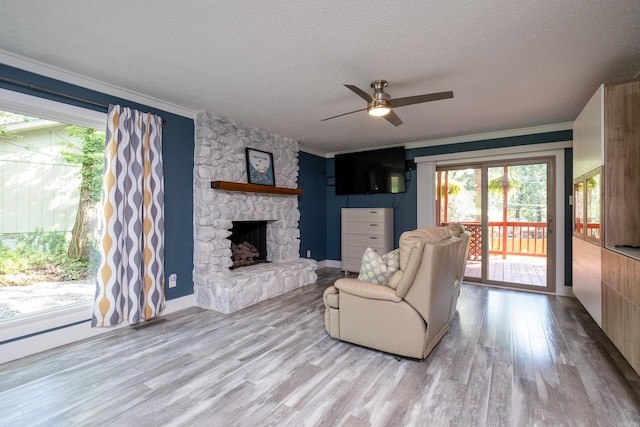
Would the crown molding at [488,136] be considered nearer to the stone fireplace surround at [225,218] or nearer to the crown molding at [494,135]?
the crown molding at [494,135]

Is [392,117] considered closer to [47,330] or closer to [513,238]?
→ [513,238]

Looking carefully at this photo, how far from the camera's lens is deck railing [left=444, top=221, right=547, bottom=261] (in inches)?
173

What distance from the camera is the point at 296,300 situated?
3.82m

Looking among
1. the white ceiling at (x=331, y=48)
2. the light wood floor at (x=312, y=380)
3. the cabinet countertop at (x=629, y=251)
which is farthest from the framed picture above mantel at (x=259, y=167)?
the cabinet countertop at (x=629, y=251)

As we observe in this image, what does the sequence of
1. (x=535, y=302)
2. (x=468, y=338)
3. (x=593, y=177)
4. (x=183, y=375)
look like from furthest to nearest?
(x=535, y=302)
(x=468, y=338)
(x=593, y=177)
(x=183, y=375)

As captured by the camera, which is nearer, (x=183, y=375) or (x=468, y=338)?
(x=183, y=375)

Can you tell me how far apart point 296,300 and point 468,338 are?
6.54 feet

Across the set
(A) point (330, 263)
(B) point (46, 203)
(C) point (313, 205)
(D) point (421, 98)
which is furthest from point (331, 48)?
(A) point (330, 263)

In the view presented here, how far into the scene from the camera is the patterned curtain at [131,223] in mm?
2773

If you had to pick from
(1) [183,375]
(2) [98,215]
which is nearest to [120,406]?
(1) [183,375]

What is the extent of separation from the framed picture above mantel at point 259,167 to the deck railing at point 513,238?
327 centimetres

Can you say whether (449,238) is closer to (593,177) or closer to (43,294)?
(593,177)

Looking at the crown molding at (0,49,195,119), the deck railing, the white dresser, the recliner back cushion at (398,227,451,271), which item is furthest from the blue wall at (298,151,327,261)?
the recliner back cushion at (398,227,451,271)

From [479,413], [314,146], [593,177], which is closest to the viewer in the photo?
[479,413]
